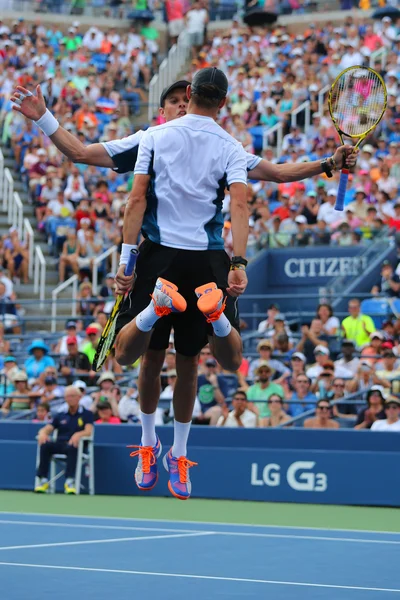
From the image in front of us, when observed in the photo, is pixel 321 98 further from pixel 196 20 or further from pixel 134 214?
pixel 134 214

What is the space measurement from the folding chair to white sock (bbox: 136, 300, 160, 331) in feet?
29.0

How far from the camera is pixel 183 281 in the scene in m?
7.73

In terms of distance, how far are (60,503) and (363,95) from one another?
734 centimetres

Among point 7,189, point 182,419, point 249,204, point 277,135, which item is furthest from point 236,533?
point 7,189

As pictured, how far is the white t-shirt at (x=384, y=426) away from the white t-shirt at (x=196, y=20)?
17.9 metres

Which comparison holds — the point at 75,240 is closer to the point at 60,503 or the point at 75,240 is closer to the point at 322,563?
the point at 60,503

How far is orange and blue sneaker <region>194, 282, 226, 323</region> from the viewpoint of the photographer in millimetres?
7391

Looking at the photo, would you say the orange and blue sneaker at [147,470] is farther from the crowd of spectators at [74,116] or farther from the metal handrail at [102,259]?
the crowd of spectators at [74,116]

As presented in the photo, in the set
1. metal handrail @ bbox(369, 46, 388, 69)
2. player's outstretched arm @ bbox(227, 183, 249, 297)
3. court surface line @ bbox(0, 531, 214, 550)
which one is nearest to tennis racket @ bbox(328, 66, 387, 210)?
player's outstretched arm @ bbox(227, 183, 249, 297)

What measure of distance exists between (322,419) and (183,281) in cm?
852

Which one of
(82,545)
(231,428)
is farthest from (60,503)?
(82,545)

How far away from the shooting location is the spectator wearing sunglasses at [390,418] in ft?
49.8

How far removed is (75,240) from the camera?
76.2 ft

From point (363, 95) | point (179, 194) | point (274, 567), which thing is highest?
point (363, 95)
